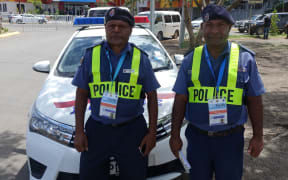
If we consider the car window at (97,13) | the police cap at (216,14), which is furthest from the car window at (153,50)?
the car window at (97,13)

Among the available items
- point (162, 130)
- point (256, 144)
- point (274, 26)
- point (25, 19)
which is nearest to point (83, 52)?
point (162, 130)

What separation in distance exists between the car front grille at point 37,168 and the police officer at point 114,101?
24.7 inches

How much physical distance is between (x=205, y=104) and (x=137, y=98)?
506mm

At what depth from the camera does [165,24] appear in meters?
18.8

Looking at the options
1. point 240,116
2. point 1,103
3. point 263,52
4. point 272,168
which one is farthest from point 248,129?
point 263,52

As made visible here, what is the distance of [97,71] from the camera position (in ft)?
6.88

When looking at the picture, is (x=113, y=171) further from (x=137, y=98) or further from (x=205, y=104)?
(x=205, y=104)

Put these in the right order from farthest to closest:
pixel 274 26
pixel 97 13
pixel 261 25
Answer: pixel 274 26 → pixel 261 25 → pixel 97 13

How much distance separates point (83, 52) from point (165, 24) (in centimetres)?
1546

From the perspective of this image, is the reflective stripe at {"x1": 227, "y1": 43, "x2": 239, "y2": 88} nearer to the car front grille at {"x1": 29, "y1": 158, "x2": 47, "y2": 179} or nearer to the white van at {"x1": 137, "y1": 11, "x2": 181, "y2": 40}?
the car front grille at {"x1": 29, "y1": 158, "x2": 47, "y2": 179}

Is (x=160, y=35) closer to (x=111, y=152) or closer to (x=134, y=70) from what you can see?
(x=134, y=70)

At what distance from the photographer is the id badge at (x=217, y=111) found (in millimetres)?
1949

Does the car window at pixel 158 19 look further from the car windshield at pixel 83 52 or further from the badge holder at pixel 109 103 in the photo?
the badge holder at pixel 109 103

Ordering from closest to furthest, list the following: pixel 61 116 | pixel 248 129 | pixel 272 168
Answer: pixel 61 116
pixel 272 168
pixel 248 129
